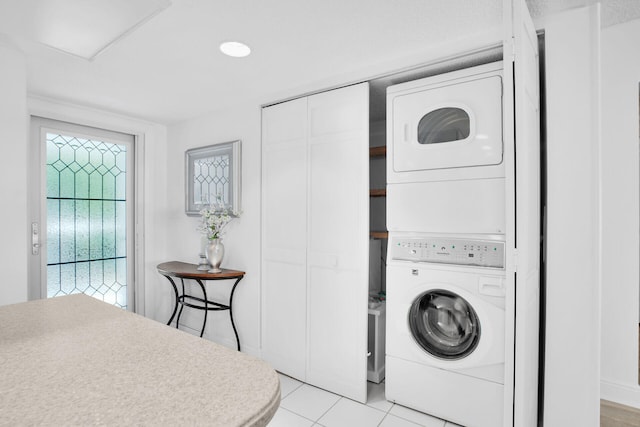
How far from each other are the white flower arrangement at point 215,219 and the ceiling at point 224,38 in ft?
3.28

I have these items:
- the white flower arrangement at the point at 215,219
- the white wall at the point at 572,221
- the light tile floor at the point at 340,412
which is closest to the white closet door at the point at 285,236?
the light tile floor at the point at 340,412

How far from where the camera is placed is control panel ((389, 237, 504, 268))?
6.23 ft

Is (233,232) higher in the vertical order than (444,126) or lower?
lower

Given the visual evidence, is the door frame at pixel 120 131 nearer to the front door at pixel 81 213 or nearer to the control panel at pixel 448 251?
the front door at pixel 81 213

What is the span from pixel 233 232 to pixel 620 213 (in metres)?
2.88

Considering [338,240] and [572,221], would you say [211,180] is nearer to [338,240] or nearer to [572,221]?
[338,240]

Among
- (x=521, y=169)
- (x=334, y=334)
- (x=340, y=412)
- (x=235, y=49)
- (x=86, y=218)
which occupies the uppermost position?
(x=235, y=49)

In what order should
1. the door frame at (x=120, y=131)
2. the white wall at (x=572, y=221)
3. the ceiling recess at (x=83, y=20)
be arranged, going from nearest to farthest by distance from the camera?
the ceiling recess at (x=83, y=20)
the white wall at (x=572, y=221)
the door frame at (x=120, y=131)

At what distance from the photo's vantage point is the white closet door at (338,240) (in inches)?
91.4

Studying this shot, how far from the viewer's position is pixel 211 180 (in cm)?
324

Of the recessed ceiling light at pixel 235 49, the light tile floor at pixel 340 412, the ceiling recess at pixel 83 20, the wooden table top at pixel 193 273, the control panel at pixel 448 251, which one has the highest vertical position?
the recessed ceiling light at pixel 235 49

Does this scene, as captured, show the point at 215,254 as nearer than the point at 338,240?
No

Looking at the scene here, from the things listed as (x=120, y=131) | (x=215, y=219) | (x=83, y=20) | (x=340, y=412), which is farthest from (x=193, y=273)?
(x=83, y=20)

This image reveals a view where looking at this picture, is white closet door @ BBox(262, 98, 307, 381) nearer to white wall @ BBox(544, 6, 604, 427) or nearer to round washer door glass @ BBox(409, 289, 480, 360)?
round washer door glass @ BBox(409, 289, 480, 360)
